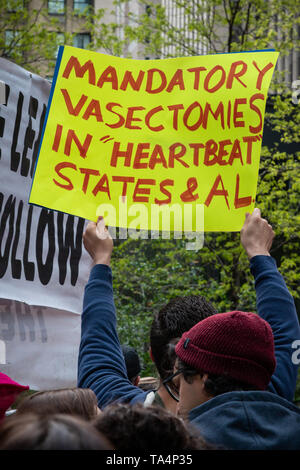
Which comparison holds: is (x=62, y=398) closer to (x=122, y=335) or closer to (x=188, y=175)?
(x=188, y=175)

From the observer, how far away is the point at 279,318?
6.84 ft

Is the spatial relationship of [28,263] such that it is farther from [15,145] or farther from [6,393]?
[6,393]

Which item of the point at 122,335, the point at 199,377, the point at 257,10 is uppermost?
the point at 257,10

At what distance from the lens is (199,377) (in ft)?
5.50

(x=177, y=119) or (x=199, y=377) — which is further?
(x=177, y=119)

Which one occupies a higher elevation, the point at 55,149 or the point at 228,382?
the point at 55,149

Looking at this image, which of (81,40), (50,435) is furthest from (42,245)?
(81,40)

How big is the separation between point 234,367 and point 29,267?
182 cm

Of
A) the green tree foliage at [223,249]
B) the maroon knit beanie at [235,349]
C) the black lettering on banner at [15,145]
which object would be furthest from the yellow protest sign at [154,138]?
the green tree foliage at [223,249]

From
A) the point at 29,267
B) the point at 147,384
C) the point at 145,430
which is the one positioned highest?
the point at 29,267

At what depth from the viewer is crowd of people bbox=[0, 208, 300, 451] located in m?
1.18

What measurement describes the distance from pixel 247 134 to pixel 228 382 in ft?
5.01

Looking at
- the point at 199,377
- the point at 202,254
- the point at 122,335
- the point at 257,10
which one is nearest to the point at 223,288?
the point at 202,254
